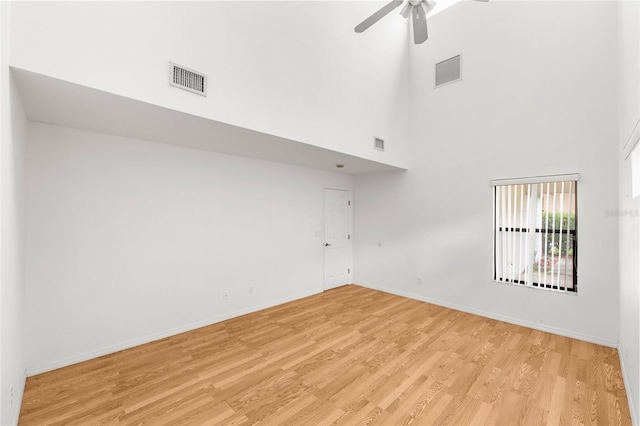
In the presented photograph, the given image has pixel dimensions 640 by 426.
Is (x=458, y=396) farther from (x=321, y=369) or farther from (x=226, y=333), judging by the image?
(x=226, y=333)

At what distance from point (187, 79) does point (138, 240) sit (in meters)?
2.04

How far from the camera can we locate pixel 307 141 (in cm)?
354

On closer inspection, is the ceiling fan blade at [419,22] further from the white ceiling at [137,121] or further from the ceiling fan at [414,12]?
the white ceiling at [137,121]

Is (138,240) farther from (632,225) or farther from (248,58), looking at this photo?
(632,225)

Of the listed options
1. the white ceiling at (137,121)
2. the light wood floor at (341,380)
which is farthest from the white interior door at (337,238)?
the light wood floor at (341,380)

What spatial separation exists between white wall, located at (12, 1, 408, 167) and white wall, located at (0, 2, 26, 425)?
0.28 meters

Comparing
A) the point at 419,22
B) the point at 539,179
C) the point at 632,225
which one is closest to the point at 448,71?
the point at 419,22

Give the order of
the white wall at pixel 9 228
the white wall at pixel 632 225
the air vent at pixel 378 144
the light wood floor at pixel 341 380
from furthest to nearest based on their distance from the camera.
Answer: the air vent at pixel 378 144 → the light wood floor at pixel 341 380 → the white wall at pixel 632 225 → the white wall at pixel 9 228

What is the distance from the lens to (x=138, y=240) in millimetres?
3410

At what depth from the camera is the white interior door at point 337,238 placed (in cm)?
579

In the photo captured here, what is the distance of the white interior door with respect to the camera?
579cm

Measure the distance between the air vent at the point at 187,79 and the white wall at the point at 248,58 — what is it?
0.05m

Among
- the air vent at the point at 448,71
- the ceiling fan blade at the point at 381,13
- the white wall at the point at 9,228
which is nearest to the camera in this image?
the white wall at the point at 9,228

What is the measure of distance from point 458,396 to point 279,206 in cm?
358
